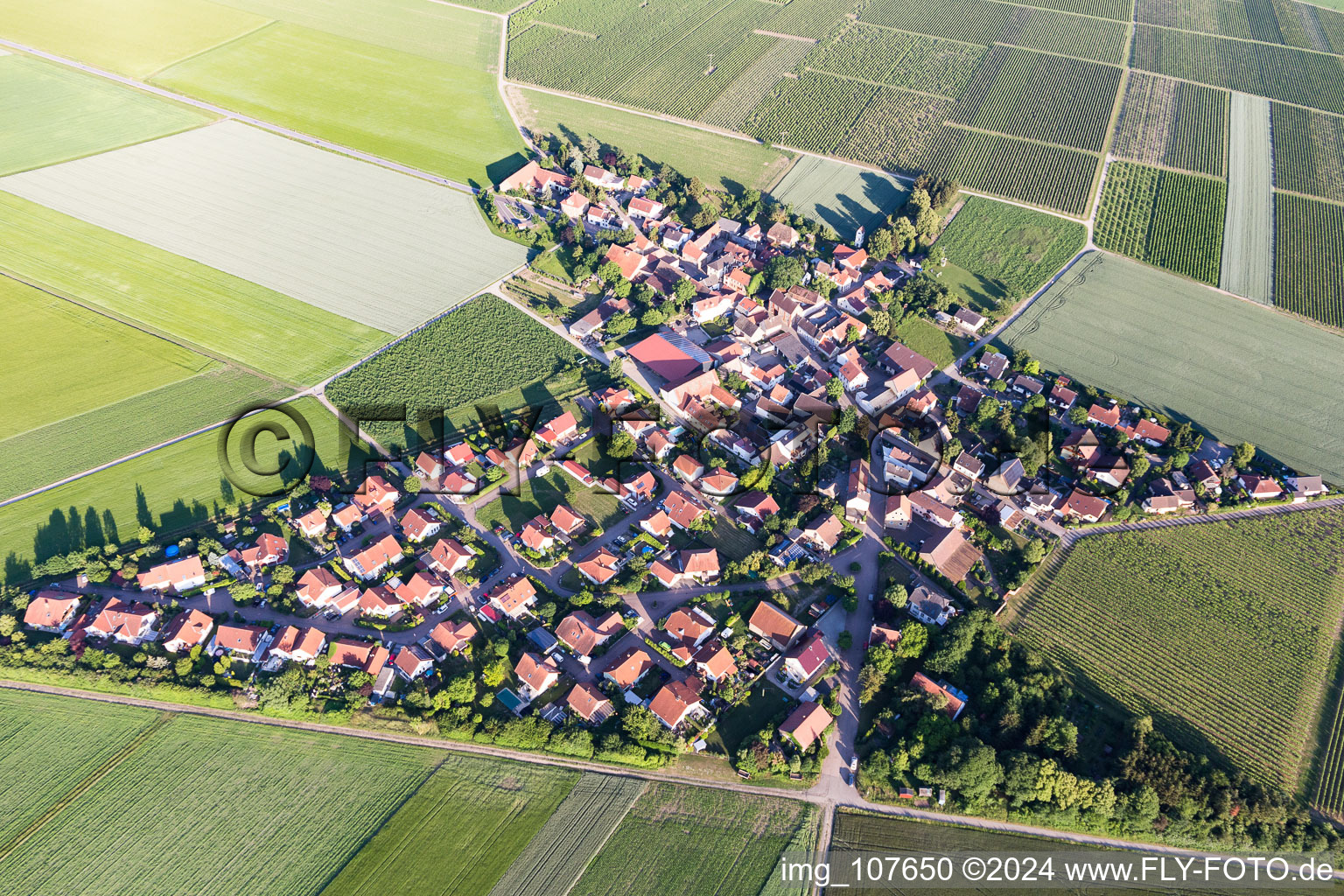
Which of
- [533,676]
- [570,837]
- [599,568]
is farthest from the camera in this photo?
[599,568]

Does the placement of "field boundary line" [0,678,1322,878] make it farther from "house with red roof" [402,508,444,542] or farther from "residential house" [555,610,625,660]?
"house with red roof" [402,508,444,542]

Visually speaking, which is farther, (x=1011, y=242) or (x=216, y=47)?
(x=216, y=47)

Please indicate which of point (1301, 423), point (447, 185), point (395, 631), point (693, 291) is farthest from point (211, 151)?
point (1301, 423)

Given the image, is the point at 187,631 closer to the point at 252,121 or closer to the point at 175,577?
the point at 175,577

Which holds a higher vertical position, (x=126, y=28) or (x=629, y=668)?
(x=126, y=28)

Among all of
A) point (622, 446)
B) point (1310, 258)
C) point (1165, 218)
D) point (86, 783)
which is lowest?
point (86, 783)

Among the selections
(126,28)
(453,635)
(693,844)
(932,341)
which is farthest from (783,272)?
(126,28)

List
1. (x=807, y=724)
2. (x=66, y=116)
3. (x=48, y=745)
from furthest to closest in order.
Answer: (x=66, y=116) → (x=807, y=724) → (x=48, y=745)
